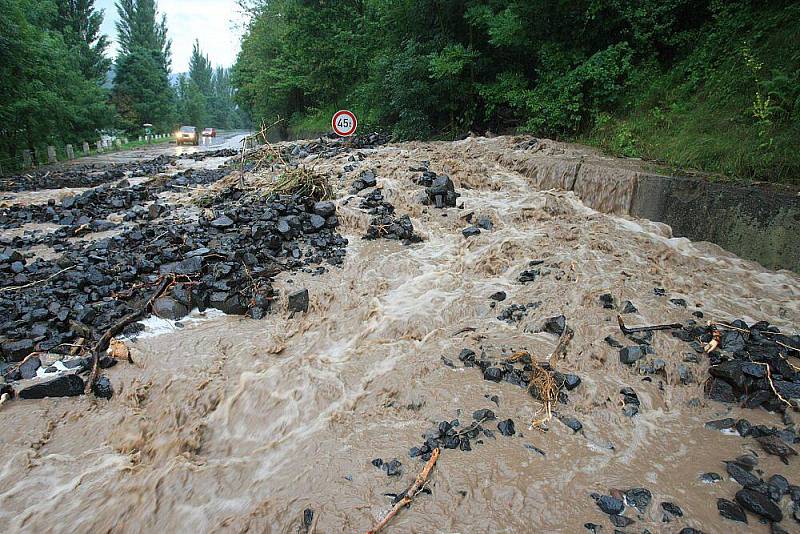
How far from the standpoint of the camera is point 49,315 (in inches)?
192

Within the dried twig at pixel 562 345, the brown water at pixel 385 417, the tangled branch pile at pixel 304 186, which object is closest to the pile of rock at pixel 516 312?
the brown water at pixel 385 417

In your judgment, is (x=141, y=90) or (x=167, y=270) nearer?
(x=167, y=270)

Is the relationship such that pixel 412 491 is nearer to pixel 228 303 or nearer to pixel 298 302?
pixel 298 302

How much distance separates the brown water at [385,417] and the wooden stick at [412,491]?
5cm

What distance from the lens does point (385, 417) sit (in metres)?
3.71

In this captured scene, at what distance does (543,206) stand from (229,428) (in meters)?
6.51

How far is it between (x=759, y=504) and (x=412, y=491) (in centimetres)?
214

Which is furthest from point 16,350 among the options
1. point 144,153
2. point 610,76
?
point 144,153

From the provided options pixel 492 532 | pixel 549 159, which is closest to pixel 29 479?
pixel 492 532

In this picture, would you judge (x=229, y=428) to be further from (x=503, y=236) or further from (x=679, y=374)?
(x=503, y=236)

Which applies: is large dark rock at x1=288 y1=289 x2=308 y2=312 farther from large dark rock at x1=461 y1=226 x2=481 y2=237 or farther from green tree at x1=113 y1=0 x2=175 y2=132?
green tree at x1=113 y1=0 x2=175 y2=132

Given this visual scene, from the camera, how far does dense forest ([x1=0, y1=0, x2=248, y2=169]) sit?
51.1 ft

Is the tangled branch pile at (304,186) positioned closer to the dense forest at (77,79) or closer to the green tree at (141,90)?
the dense forest at (77,79)

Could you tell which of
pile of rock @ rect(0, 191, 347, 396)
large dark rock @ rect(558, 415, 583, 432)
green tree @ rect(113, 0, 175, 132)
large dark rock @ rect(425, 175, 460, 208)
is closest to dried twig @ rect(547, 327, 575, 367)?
large dark rock @ rect(558, 415, 583, 432)
